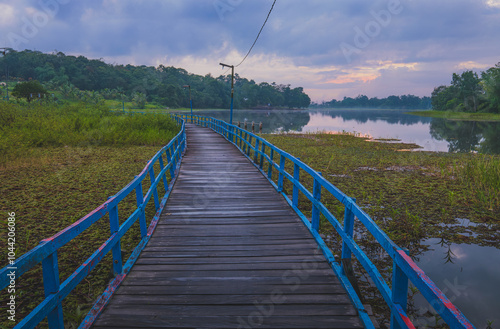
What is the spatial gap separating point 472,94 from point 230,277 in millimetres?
90325

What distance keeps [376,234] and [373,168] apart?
37.7 ft

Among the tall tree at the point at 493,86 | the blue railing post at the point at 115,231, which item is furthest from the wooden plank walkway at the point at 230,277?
the tall tree at the point at 493,86

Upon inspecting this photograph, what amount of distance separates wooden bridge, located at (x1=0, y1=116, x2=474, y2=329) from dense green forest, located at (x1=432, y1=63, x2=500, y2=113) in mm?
73932

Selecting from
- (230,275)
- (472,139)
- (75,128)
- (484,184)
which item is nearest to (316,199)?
(230,275)

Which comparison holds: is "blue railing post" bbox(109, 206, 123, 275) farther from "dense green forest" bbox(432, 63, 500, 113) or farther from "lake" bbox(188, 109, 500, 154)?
"dense green forest" bbox(432, 63, 500, 113)

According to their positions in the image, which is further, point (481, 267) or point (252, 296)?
point (481, 267)

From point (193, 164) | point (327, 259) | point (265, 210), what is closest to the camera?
point (327, 259)

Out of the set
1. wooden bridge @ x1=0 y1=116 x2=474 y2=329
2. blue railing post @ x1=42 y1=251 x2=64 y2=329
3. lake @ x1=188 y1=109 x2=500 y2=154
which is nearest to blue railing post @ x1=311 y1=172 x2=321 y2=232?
wooden bridge @ x1=0 y1=116 x2=474 y2=329

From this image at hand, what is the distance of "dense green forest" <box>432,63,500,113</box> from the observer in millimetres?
63513

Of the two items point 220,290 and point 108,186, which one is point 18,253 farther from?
point 108,186

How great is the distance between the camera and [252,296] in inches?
131

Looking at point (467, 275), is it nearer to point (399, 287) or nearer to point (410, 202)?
point (410, 202)

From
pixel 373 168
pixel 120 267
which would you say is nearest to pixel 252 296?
pixel 120 267

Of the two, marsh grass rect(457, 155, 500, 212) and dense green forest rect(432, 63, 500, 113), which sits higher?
dense green forest rect(432, 63, 500, 113)
